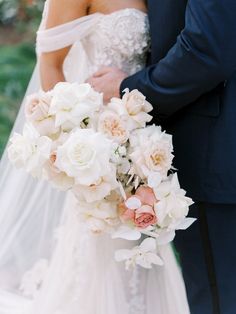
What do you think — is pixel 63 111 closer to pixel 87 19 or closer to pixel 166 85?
pixel 166 85

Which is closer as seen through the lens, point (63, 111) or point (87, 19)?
point (63, 111)

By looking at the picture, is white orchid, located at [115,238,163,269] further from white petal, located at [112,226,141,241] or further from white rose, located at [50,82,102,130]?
white rose, located at [50,82,102,130]

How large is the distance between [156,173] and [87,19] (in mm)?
499

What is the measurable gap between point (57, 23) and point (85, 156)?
A: 50 centimetres

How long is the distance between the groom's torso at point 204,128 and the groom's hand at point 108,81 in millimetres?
106

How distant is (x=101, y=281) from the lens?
159 centimetres

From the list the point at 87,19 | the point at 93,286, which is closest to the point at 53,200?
the point at 93,286

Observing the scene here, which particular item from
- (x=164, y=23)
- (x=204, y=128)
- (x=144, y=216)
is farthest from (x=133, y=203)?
(x=164, y=23)

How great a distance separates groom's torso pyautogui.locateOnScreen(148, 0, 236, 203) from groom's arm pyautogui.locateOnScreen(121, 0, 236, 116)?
5 centimetres

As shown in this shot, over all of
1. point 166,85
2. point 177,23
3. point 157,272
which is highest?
point 177,23

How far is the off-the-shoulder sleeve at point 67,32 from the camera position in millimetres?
1442

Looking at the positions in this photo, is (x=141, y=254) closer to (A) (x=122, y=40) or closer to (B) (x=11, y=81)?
(A) (x=122, y=40)

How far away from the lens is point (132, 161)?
1.20 m

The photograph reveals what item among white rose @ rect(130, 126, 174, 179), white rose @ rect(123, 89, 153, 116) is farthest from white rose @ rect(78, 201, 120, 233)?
white rose @ rect(123, 89, 153, 116)
